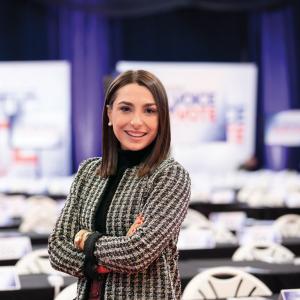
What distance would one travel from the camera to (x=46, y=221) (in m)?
7.95

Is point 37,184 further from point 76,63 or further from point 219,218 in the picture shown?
point 219,218

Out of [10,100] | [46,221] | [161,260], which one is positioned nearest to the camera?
[161,260]

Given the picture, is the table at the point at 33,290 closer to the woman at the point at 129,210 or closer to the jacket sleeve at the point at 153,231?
the woman at the point at 129,210

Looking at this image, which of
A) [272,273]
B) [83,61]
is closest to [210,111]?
[83,61]

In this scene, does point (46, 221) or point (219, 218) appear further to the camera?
point (219, 218)

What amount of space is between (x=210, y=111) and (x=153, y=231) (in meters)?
14.6

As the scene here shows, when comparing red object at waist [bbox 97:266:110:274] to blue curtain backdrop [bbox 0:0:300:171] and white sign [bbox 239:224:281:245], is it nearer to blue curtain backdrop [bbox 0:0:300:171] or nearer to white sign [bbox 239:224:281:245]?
white sign [bbox 239:224:281:245]

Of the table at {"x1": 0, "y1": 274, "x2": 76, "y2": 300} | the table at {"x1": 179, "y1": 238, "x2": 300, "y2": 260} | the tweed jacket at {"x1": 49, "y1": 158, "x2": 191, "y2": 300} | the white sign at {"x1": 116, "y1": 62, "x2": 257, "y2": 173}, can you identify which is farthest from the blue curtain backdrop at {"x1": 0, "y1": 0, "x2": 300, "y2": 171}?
the tweed jacket at {"x1": 49, "y1": 158, "x2": 191, "y2": 300}

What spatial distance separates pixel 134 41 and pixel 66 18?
1696 mm

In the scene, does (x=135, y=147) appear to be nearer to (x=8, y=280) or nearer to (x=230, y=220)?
(x=8, y=280)

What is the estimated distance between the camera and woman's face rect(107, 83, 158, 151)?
7.29 ft

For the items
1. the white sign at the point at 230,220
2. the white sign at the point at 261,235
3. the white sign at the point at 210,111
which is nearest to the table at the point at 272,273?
the white sign at the point at 261,235

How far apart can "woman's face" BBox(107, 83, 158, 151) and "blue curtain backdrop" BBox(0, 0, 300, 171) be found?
43.4ft

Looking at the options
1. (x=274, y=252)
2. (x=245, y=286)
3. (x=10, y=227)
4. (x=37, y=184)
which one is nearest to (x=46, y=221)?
(x=10, y=227)
